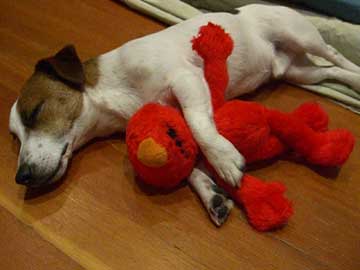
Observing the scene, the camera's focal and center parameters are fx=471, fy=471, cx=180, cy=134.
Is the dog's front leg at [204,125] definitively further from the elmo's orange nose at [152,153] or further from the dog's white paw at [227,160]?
the elmo's orange nose at [152,153]

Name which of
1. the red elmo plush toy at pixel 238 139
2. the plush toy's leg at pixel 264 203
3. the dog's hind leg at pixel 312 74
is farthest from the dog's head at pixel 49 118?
the dog's hind leg at pixel 312 74

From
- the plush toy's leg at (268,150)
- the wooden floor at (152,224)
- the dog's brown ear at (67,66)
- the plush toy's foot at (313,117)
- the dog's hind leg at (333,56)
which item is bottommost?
the wooden floor at (152,224)

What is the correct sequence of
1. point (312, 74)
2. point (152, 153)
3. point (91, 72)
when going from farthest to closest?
1. point (312, 74)
2. point (91, 72)
3. point (152, 153)

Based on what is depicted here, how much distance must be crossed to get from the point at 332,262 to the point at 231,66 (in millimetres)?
764

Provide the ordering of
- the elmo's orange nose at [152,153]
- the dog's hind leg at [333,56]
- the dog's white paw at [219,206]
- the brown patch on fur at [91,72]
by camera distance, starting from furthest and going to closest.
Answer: the dog's hind leg at [333,56] → the brown patch on fur at [91,72] → the dog's white paw at [219,206] → the elmo's orange nose at [152,153]

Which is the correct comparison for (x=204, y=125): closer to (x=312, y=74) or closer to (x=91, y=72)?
(x=91, y=72)

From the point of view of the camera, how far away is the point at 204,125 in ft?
4.64

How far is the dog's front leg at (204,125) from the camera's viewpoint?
54.0 inches

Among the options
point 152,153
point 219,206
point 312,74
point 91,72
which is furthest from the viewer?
point 312,74

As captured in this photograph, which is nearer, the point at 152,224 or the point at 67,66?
the point at 152,224

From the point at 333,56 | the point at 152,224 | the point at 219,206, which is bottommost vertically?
the point at 152,224

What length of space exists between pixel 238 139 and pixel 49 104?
2.07 ft

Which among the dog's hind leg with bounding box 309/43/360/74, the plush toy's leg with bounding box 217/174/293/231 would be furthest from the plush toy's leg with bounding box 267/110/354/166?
the dog's hind leg with bounding box 309/43/360/74

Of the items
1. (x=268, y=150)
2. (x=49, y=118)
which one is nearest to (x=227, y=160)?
(x=268, y=150)
